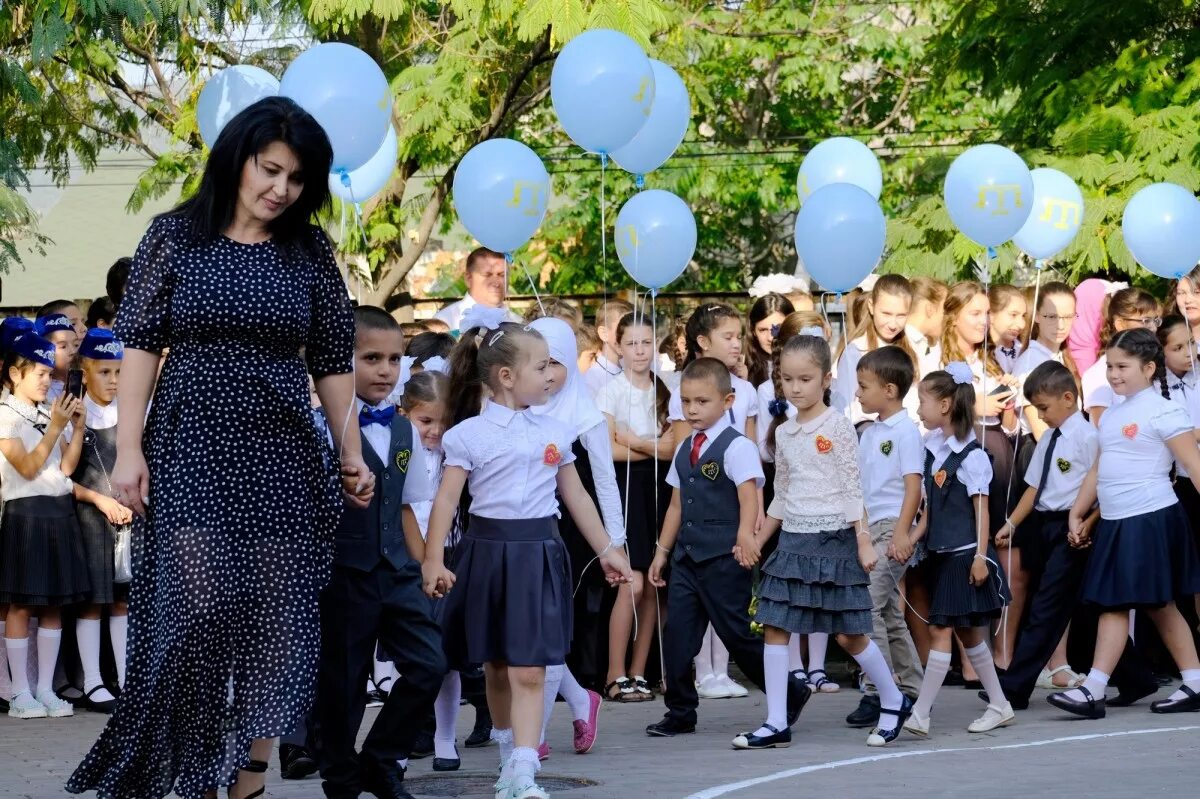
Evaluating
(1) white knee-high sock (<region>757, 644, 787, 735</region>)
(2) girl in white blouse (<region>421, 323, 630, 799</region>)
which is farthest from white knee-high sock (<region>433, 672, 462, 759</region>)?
(1) white knee-high sock (<region>757, 644, 787, 735</region>)

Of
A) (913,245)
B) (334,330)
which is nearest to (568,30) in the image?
(913,245)

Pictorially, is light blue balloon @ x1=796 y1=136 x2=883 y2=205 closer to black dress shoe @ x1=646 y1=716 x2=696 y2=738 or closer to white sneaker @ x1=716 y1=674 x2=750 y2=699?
white sneaker @ x1=716 y1=674 x2=750 y2=699

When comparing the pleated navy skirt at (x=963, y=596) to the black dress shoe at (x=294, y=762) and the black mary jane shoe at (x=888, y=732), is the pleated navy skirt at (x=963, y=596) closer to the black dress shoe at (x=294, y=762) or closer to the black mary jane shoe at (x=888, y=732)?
the black mary jane shoe at (x=888, y=732)

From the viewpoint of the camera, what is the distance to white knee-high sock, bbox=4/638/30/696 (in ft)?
30.2

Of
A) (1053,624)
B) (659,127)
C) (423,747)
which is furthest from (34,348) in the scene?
(1053,624)

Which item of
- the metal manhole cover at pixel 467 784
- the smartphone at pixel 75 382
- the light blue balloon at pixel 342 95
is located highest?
the light blue balloon at pixel 342 95

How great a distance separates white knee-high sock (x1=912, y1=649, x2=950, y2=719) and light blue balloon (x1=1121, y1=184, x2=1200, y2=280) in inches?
147

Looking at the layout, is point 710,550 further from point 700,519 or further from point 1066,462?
point 1066,462

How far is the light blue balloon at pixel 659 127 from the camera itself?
10.0 meters

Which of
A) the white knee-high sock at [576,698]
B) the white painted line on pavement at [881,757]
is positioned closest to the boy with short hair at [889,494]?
the white painted line on pavement at [881,757]

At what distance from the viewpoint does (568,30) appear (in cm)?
1397

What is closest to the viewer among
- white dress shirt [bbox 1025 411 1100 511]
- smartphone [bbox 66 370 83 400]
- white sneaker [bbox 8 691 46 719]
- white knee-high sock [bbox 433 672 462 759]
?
white knee-high sock [bbox 433 672 462 759]

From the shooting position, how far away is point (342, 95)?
8453 millimetres

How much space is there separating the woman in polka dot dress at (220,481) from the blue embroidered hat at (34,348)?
4.29 meters
